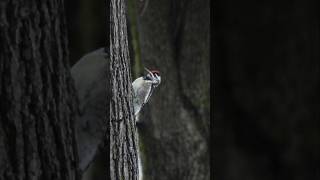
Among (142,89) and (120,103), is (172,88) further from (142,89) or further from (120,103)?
(120,103)

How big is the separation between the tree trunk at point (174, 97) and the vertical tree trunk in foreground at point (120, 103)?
3.98 feet

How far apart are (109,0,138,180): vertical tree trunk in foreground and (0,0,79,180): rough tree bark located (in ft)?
2.22

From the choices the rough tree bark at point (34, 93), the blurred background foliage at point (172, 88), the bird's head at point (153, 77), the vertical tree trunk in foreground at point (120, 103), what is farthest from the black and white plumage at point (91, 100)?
the blurred background foliage at point (172, 88)

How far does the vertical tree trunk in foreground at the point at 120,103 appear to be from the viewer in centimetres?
252

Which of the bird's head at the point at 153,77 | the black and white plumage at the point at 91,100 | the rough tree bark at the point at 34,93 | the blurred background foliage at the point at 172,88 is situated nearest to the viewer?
the rough tree bark at the point at 34,93

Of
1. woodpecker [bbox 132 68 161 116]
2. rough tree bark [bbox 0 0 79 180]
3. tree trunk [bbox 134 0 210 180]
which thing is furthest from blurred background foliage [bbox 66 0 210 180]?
rough tree bark [bbox 0 0 79 180]

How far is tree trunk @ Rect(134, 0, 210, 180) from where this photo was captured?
3.98 meters

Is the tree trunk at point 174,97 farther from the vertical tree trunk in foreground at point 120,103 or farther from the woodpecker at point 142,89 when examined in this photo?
the vertical tree trunk in foreground at point 120,103

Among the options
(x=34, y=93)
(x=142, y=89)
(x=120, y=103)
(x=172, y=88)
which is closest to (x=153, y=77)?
(x=142, y=89)

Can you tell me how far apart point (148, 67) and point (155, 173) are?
810 millimetres

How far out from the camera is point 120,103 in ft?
8.44

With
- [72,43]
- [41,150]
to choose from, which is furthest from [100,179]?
[72,43]

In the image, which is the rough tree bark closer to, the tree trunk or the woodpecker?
the woodpecker
